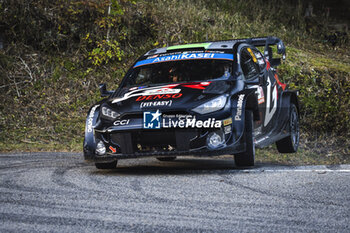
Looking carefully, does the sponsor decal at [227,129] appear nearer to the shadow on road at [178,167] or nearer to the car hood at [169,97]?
the car hood at [169,97]

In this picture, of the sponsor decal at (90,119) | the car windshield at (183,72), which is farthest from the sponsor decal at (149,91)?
the car windshield at (183,72)

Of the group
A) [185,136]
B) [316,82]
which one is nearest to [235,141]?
[185,136]

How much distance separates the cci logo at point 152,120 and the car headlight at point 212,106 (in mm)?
425

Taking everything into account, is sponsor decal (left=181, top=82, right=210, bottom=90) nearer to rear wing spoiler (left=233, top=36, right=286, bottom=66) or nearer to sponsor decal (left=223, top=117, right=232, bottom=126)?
sponsor decal (left=223, top=117, right=232, bottom=126)

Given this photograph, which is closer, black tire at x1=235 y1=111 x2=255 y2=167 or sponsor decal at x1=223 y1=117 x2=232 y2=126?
sponsor decal at x1=223 y1=117 x2=232 y2=126

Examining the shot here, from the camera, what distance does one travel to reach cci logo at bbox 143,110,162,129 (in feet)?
21.7

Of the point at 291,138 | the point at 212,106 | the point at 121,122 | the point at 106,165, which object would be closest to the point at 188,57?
the point at 212,106

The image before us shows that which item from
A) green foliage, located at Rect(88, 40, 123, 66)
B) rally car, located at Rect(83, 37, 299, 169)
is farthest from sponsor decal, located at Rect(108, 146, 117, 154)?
green foliage, located at Rect(88, 40, 123, 66)

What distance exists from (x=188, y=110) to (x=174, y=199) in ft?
5.33

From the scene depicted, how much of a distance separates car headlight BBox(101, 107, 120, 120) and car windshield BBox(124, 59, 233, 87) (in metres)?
0.96

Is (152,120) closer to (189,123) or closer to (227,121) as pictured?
(189,123)

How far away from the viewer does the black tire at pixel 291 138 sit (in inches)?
361

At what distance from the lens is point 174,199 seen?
5.25 m

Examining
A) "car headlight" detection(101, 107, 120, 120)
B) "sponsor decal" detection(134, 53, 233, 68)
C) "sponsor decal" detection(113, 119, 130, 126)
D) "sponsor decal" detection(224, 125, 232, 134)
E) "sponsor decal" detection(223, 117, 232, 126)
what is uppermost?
"sponsor decal" detection(134, 53, 233, 68)
